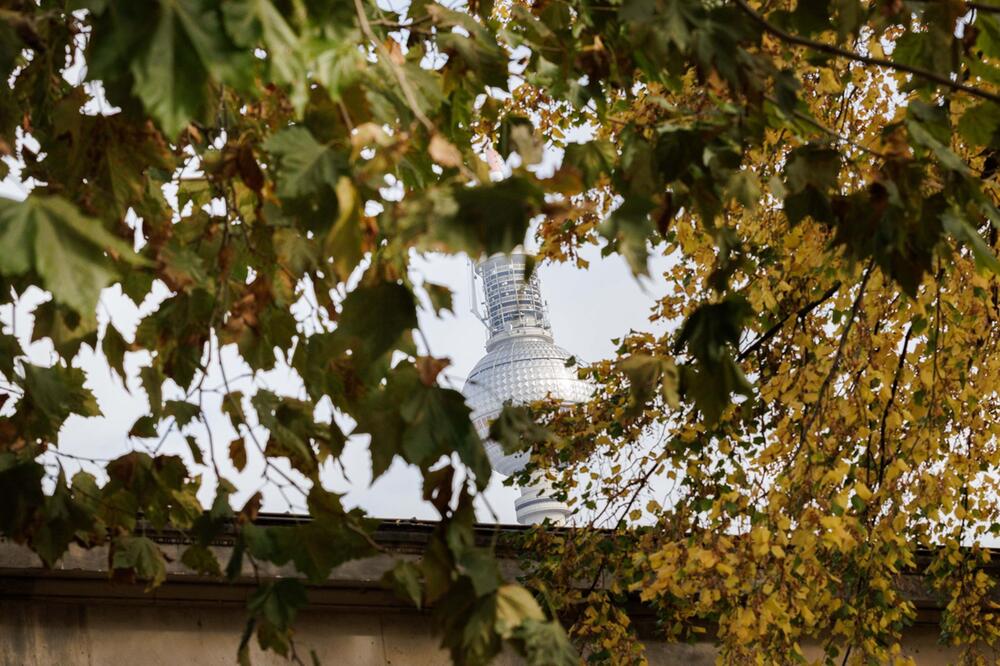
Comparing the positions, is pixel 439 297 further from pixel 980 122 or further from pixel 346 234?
pixel 980 122

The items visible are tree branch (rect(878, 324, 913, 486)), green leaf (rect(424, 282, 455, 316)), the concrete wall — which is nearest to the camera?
green leaf (rect(424, 282, 455, 316))

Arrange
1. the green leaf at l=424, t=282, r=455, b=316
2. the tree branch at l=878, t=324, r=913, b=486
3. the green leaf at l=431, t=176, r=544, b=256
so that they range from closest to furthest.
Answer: the green leaf at l=431, t=176, r=544, b=256 → the green leaf at l=424, t=282, r=455, b=316 → the tree branch at l=878, t=324, r=913, b=486

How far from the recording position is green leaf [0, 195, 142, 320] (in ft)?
7.25

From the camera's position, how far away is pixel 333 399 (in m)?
3.80

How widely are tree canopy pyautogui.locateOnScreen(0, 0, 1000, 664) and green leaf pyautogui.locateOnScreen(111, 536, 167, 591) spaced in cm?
1

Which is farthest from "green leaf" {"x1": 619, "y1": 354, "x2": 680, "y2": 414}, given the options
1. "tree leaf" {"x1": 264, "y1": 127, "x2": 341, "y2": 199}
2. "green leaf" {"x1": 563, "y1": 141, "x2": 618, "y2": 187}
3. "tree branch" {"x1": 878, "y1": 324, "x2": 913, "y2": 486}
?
"tree branch" {"x1": 878, "y1": 324, "x2": 913, "y2": 486}

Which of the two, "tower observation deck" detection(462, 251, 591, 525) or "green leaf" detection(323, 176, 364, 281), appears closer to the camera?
"green leaf" detection(323, 176, 364, 281)

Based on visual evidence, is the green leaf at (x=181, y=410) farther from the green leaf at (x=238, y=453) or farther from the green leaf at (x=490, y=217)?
the green leaf at (x=490, y=217)

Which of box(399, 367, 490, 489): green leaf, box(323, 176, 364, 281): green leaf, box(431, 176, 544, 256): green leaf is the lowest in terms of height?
box(399, 367, 490, 489): green leaf

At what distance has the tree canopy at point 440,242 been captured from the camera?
249 cm

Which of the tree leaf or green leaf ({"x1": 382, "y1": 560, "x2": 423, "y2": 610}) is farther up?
the tree leaf

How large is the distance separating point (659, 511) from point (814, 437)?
130 cm

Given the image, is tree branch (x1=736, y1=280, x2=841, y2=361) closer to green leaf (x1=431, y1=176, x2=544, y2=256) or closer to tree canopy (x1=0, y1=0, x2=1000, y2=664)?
tree canopy (x1=0, y1=0, x2=1000, y2=664)

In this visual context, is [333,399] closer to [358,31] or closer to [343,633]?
[358,31]
